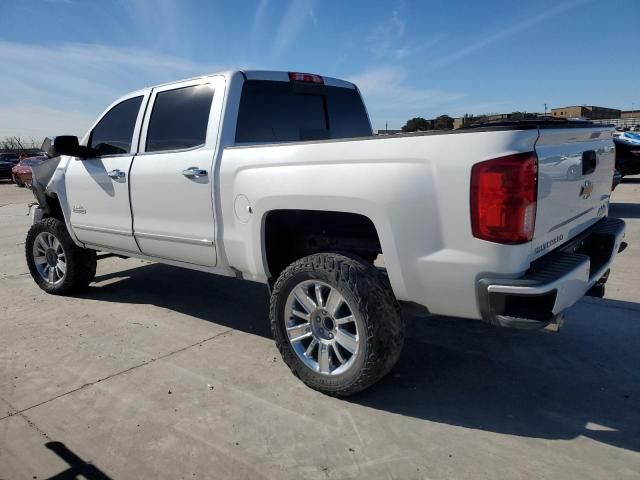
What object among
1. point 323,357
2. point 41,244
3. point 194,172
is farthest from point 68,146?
point 323,357

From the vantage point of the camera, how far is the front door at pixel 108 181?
4293 mm

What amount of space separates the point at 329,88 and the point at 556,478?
11.2 ft

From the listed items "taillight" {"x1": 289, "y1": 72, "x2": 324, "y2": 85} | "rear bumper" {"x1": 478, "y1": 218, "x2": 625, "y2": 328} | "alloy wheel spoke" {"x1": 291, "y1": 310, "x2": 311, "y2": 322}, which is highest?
"taillight" {"x1": 289, "y1": 72, "x2": 324, "y2": 85}

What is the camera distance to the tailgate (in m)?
2.45

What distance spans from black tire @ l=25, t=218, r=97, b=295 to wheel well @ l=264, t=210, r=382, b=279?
278 centimetres

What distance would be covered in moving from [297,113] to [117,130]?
1718mm

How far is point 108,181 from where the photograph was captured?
441cm

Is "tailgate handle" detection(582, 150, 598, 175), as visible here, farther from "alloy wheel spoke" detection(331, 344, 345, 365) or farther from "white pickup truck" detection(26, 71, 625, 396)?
"alloy wheel spoke" detection(331, 344, 345, 365)

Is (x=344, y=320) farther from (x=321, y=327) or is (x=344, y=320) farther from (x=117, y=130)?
(x=117, y=130)

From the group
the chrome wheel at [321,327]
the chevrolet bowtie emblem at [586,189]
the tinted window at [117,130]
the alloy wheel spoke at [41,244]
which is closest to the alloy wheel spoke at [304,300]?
the chrome wheel at [321,327]

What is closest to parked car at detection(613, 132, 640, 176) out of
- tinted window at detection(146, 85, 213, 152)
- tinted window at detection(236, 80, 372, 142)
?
tinted window at detection(236, 80, 372, 142)

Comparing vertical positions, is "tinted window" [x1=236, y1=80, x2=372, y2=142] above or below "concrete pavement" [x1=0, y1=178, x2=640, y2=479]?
above

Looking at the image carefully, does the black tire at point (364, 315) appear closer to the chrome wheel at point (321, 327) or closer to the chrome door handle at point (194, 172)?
the chrome wheel at point (321, 327)

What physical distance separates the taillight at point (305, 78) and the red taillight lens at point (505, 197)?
2253mm
